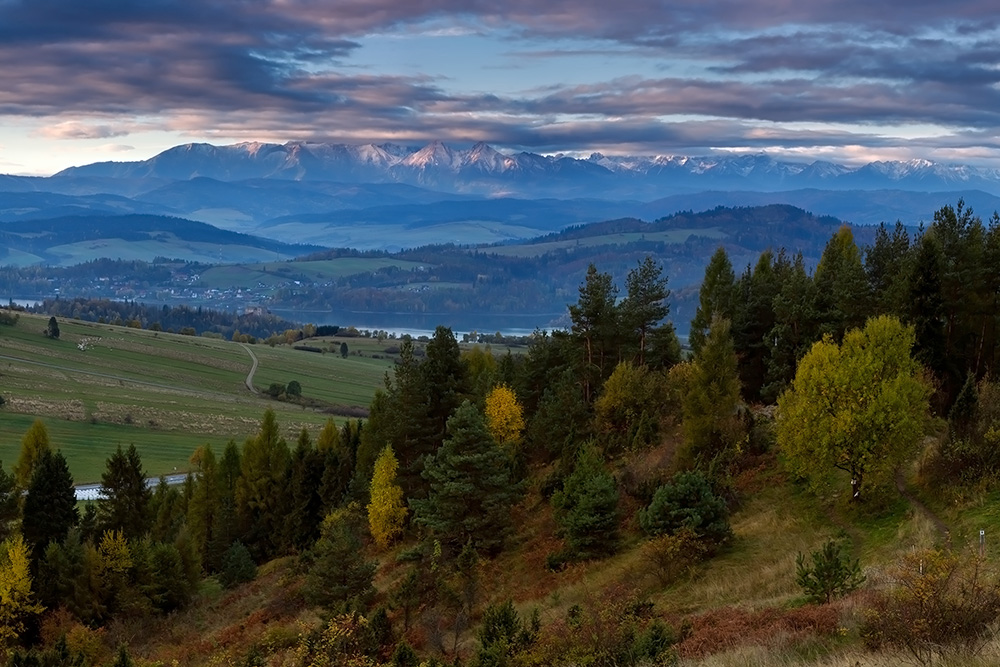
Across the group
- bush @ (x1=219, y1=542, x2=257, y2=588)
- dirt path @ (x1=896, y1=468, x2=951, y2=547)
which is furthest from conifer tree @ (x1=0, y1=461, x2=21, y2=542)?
dirt path @ (x1=896, y1=468, x2=951, y2=547)

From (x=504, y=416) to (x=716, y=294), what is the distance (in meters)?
24.2

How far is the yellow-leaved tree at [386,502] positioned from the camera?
2060 inches

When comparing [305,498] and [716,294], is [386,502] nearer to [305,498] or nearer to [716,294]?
[305,498]

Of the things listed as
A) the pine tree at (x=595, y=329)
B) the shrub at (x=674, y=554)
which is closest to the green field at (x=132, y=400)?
the pine tree at (x=595, y=329)

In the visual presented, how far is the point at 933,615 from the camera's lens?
15906 millimetres

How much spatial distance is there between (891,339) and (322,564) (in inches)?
1108

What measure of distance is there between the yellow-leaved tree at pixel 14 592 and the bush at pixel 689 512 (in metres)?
37.3

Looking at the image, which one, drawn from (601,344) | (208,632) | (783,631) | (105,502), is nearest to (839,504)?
(783,631)

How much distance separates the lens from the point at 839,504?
3575 cm

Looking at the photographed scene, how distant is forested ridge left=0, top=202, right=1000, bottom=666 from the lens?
2191cm

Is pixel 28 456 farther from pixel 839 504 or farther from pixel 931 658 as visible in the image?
pixel 931 658

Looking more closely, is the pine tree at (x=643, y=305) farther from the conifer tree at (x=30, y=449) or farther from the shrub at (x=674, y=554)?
the conifer tree at (x=30, y=449)

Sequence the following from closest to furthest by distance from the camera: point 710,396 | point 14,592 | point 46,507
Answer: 1. point 710,396
2. point 14,592
3. point 46,507

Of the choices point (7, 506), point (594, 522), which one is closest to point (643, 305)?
point (594, 522)
